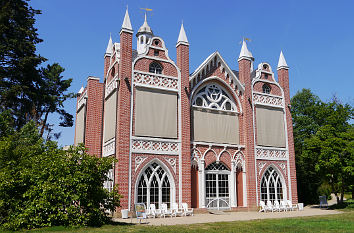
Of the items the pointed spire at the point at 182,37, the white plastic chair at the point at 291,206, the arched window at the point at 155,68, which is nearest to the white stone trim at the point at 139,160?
the arched window at the point at 155,68

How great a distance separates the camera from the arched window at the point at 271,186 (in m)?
22.8

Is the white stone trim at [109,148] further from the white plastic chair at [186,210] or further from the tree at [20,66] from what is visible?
the tree at [20,66]

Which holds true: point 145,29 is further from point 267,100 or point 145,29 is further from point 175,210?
point 175,210

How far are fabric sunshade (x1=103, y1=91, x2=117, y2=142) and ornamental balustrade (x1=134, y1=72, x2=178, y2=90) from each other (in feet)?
5.83

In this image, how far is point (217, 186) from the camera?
21094 millimetres

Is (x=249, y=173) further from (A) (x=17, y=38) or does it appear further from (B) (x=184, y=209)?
(A) (x=17, y=38)

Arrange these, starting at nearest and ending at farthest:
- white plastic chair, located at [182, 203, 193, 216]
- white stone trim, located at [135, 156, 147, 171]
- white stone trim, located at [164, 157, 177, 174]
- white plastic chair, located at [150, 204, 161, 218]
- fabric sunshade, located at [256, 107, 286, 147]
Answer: white plastic chair, located at [150, 204, 161, 218] → white stone trim, located at [135, 156, 147, 171] → white plastic chair, located at [182, 203, 193, 216] → white stone trim, located at [164, 157, 177, 174] → fabric sunshade, located at [256, 107, 286, 147]

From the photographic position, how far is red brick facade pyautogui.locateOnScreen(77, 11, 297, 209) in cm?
1853

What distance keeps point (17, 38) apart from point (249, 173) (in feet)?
69.8

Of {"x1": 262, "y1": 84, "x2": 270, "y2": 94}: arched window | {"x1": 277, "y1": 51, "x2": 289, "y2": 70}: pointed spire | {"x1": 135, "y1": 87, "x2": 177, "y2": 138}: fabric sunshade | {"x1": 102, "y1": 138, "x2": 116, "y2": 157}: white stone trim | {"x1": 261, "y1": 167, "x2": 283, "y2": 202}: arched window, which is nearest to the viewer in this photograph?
{"x1": 135, "y1": 87, "x2": 177, "y2": 138}: fabric sunshade

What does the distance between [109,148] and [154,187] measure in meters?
3.80

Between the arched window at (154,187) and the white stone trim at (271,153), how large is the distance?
285 inches

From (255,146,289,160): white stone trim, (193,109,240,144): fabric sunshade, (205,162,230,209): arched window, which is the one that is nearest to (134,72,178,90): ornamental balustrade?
(193,109,240,144): fabric sunshade

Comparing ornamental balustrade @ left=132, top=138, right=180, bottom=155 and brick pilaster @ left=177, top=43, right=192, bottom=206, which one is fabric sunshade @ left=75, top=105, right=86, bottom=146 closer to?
ornamental balustrade @ left=132, top=138, right=180, bottom=155
